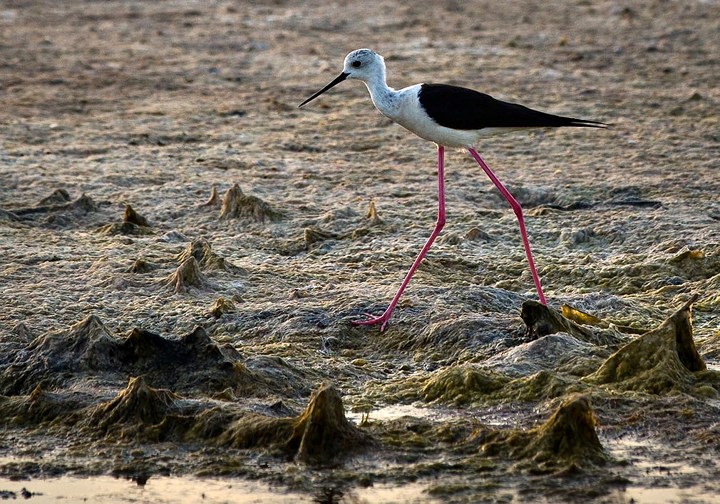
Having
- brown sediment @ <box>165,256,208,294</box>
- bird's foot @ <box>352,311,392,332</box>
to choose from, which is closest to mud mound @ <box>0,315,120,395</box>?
brown sediment @ <box>165,256,208,294</box>

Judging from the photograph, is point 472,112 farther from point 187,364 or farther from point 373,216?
point 187,364

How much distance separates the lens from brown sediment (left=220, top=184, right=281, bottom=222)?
7867 millimetres

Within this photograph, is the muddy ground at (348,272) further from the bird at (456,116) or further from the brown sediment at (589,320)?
the bird at (456,116)

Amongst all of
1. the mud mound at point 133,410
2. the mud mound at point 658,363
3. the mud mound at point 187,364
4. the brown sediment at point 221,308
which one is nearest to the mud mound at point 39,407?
the mud mound at point 133,410

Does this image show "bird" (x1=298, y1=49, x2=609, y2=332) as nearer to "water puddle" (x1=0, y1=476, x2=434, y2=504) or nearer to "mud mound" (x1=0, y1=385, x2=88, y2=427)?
"mud mound" (x1=0, y1=385, x2=88, y2=427)

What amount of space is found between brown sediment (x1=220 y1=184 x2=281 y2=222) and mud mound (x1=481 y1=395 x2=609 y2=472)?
11.2 ft

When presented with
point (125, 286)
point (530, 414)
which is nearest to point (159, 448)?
point (530, 414)

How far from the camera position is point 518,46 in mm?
12844

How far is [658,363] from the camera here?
17.4 ft

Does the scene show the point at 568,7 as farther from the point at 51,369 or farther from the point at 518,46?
the point at 51,369

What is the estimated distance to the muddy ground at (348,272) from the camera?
473 centimetres

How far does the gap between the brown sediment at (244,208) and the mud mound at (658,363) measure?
2984 millimetres

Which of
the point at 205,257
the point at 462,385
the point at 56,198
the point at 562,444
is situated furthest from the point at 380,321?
the point at 56,198

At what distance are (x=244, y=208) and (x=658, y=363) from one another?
3282mm
